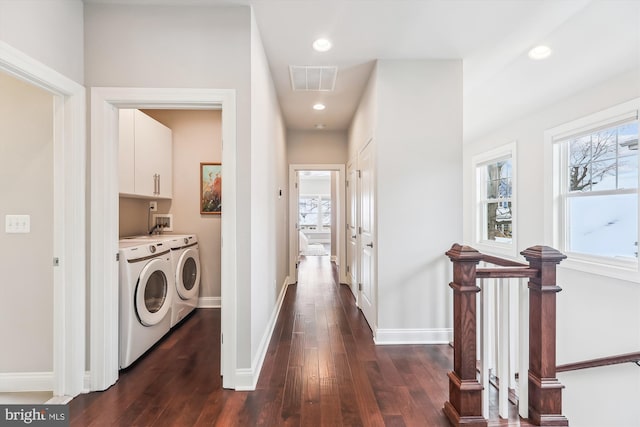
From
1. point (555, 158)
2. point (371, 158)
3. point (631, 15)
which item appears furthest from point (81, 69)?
point (555, 158)

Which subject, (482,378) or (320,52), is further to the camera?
(320,52)

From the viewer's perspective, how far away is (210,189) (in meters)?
3.80

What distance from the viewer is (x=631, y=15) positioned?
207cm

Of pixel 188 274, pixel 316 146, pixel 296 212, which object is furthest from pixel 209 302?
pixel 316 146

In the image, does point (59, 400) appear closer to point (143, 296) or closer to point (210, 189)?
point (143, 296)

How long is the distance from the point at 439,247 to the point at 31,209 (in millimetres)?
3200

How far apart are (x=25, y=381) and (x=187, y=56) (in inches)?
96.5

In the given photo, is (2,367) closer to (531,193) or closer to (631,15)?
(631,15)

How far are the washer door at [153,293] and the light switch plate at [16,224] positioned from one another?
2.50 ft

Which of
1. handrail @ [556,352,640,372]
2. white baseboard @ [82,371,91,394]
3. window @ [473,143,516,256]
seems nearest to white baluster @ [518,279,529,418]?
handrail @ [556,352,640,372]

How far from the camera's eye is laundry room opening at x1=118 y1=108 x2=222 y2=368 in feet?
10.0

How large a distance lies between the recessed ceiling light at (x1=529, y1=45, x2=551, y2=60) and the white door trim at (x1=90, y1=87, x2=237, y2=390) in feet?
8.90

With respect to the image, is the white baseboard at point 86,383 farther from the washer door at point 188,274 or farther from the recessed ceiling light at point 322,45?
the recessed ceiling light at point 322,45

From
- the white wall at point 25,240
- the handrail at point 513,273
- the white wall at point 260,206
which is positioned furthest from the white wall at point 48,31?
the handrail at point 513,273
